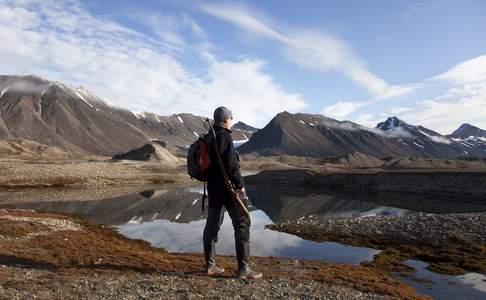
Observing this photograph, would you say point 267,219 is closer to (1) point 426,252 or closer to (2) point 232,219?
(1) point 426,252

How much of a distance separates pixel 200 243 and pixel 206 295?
16340 millimetres

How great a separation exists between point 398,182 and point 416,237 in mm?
48598

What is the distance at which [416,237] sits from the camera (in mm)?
28391

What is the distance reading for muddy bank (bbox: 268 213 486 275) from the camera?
21.3m

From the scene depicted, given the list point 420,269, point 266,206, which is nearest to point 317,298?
point 420,269

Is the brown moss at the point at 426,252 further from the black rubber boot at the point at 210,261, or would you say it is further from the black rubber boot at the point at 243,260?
the black rubber boot at the point at 210,261

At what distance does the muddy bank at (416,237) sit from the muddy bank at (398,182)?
31.4 metres

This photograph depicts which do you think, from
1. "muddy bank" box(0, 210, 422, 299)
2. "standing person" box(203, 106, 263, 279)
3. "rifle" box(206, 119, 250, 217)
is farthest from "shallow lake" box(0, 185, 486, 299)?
"muddy bank" box(0, 210, 422, 299)

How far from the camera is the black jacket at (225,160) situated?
11203 mm

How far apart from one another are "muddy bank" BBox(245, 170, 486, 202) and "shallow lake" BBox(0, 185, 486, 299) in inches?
238

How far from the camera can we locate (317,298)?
10.7m

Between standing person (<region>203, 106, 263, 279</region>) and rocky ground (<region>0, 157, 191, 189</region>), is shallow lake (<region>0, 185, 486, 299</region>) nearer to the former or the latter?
standing person (<region>203, 106, 263, 279</region>)

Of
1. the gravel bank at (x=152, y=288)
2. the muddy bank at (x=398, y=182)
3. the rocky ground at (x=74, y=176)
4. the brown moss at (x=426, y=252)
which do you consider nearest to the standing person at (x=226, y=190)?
the gravel bank at (x=152, y=288)

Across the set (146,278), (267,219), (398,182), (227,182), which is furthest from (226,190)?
(398,182)
